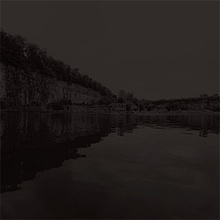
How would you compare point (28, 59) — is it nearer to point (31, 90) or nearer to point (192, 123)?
point (31, 90)

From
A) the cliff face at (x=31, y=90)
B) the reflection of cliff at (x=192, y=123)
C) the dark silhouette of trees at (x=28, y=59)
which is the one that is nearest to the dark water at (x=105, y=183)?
the reflection of cliff at (x=192, y=123)

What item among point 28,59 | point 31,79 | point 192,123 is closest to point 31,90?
point 31,79

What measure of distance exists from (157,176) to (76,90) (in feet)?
318

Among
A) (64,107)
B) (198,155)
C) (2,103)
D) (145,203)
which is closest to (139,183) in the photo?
(145,203)

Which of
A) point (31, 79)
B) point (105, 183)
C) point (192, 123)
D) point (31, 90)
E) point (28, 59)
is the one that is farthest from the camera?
point (28, 59)

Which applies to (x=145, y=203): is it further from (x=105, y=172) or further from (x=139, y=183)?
(x=105, y=172)

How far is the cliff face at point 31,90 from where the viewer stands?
6500cm

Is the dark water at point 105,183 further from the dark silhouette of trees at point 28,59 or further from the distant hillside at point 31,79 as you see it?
the dark silhouette of trees at point 28,59

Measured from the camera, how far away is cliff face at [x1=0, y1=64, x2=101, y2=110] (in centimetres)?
6500

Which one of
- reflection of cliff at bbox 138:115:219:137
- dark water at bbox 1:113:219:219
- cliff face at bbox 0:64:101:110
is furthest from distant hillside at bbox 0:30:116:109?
dark water at bbox 1:113:219:219

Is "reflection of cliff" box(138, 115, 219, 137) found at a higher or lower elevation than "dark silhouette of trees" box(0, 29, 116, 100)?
lower

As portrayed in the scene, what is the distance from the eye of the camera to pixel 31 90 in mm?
74188

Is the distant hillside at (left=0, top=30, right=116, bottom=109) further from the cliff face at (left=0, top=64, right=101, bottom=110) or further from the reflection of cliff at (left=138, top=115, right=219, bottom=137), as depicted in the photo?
the reflection of cliff at (left=138, top=115, right=219, bottom=137)

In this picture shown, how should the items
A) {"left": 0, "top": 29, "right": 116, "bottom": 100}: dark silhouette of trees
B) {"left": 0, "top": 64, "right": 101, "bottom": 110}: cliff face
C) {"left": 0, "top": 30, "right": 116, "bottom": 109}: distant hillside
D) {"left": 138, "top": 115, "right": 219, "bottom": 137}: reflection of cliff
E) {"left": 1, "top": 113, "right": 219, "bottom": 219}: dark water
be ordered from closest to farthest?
{"left": 1, "top": 113, "right": 219, "bottom": 219}: dark water
{"left": 138, "top": 115, "right": 219, "bottom": 137}: reflection of cliff
{"left": 0, "top": 64, "right": 101, "bottom": 110}: cliff face
{"left": 0, "top": 30, "right": 116, "bottom": 109}: distant hillside
{"left": 0, "top": 29, "right": 116, "bottom": 100}: dark silhouette of trees
